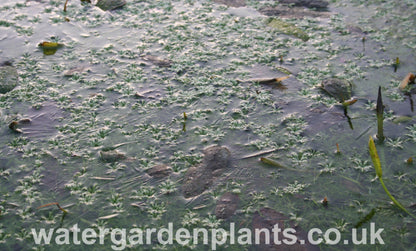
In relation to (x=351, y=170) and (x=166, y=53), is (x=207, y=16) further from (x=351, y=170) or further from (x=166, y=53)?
(x=351, y=170)

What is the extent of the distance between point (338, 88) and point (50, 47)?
1.85 metres

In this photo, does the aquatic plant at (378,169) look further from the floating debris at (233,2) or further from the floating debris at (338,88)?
the floating debris at (233,2)

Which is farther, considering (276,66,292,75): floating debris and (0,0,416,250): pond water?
(276,66,292,75): floating debris

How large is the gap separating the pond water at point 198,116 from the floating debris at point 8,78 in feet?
Result: 0.14

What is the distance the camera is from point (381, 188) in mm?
1638

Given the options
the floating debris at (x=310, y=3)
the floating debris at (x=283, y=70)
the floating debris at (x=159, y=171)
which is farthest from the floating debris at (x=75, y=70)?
the floating debris at (x=310, y=3)

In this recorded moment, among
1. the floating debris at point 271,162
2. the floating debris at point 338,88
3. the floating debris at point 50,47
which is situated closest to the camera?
the floating debris at point 271,162

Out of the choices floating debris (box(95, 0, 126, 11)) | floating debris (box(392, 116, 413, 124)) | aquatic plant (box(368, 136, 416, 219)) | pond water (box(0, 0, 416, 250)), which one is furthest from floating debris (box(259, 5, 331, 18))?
aquatic plant (box(368, 136, 416, 219))

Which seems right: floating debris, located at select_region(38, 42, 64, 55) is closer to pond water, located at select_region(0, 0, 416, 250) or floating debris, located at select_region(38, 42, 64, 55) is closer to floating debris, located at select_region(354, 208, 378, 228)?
pond water, located at select_region(0, 0, 416, 250)

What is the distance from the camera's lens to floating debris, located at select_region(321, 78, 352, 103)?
7.04ft

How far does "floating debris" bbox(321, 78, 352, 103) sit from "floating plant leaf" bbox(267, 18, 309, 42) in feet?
1.83

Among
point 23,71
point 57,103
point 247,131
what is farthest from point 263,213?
point 23,71

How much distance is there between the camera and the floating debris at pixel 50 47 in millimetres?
2578

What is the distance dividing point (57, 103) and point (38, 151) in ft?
1.25
